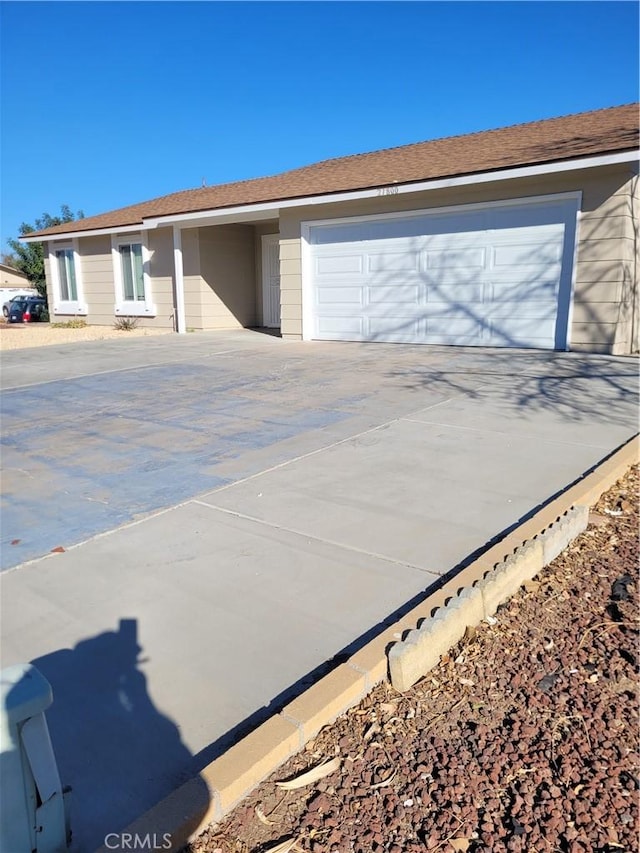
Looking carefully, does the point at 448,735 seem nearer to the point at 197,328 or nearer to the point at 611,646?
the point at 611,646

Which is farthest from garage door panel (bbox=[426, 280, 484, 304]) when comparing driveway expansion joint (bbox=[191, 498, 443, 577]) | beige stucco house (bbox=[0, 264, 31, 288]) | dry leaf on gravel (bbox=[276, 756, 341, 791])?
beige stucco house (bbox=[0, 264, 31, 288])

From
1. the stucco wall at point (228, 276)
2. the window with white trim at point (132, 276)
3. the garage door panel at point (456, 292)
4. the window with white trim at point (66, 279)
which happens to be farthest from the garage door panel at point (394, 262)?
the window with white trim at point (66, 279)

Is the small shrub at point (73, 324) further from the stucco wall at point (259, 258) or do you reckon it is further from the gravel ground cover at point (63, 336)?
the stucco wall at point (259, 258)

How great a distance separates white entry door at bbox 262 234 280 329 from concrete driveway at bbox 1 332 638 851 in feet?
35.5

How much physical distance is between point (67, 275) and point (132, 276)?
3.92 m

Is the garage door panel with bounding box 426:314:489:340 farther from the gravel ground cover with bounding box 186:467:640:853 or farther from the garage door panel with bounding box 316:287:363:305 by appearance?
the gravel ground cover with bounding box 186:467:640:853

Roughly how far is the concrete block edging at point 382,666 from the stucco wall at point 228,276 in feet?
51.2

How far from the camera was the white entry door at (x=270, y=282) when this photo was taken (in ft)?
63.2

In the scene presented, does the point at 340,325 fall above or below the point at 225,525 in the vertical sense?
above

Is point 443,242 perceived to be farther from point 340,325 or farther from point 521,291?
point 340,325

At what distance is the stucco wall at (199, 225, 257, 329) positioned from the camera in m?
18.4

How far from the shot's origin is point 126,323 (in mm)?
19547

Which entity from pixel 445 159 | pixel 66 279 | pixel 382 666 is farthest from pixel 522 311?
pixel 66 279

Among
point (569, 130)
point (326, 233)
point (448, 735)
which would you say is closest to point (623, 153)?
point (569, 130)
